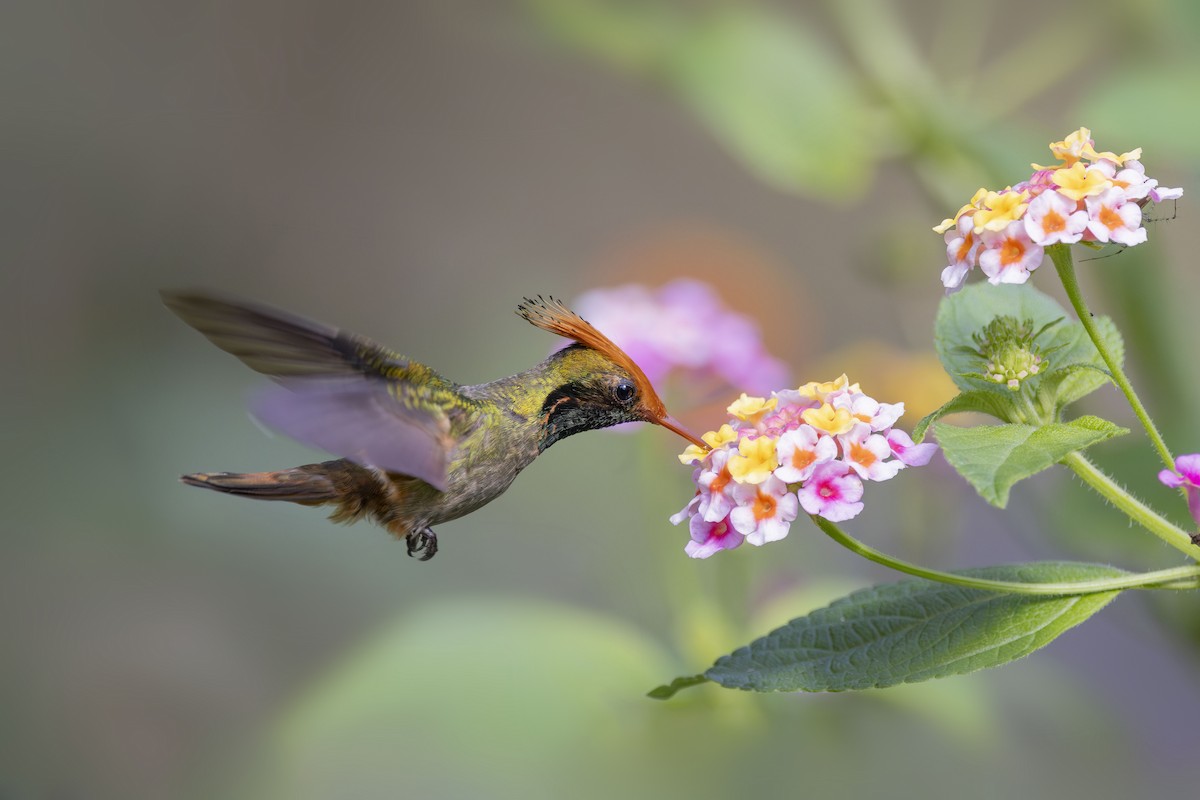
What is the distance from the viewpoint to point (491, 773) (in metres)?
1.76

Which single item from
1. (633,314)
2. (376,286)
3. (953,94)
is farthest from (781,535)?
(376,286)

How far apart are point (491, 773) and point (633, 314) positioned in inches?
25.8

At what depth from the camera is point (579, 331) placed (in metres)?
1.02

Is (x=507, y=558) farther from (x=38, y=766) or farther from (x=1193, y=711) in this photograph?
(x=1193, y=711)

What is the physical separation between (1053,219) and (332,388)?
49cm

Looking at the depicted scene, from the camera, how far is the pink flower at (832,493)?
2.55 feet

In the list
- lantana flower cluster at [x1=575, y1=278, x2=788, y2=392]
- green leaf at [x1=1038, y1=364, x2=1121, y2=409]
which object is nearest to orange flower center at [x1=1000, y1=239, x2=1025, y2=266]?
green leaf at [x1=1038, y1=364, x2=1121, y2=409]

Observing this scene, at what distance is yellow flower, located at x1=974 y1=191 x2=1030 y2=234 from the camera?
0.80 metres

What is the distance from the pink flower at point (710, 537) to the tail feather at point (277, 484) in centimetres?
33

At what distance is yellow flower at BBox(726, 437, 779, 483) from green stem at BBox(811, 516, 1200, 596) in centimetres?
4

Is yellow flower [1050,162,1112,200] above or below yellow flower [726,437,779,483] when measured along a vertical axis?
above

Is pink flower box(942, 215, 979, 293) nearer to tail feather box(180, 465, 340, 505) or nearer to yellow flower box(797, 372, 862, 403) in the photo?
yellow flower box(797, 372, 862, 403)

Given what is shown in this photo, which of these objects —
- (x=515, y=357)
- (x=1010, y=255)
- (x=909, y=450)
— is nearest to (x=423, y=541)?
(x=909, y=450)

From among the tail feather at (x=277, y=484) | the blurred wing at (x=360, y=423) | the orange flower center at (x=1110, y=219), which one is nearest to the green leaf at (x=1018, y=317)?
the orange flower center at (x=1110, y=219)
